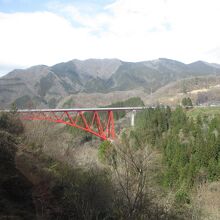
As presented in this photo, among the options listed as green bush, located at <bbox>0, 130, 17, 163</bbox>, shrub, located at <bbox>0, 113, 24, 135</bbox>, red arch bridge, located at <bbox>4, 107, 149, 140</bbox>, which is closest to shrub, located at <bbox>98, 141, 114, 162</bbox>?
red arch bridge, located at <bbox>4, 107, 149, 140</bbox>

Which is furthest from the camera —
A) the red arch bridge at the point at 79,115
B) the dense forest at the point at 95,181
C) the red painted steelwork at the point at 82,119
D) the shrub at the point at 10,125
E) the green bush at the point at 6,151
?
the red arch bridge at the point at 79,115

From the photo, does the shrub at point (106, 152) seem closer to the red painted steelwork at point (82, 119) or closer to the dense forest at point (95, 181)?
the dense forest at point (95, 181)

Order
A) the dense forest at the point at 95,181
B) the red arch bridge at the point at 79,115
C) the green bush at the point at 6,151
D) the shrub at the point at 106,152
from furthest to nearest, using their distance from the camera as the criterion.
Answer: the red arch bridge at the point at 79,115 → the shrub at the point at 106,152 → the green bush at the point at 6,151 → the dense forest at the point at 95,181

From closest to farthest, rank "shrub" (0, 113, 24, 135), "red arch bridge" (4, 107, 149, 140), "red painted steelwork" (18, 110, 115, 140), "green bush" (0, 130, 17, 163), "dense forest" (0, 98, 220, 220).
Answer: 1. "dense forest" (0, 98, 220, 220)
2. "green bush" (0, 130, 17, 163)
3. "shrub" (0, 113, 24, 135)
4. "red painted steelwork" (18, 110, 115, 140)
5. "red arch bridge" (4, 107, 149, 140)

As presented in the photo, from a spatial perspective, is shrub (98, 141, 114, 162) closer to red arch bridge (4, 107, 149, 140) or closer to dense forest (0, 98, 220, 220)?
dense forest (0, 98, 220, 220)

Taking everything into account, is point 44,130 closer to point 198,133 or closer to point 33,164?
point 33,164

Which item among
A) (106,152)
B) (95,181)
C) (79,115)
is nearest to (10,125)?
(106,152)

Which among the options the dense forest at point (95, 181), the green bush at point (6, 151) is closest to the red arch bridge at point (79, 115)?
the dense forest at point (95, 181)

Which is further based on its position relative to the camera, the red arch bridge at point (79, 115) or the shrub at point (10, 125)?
the red arch bridge at point (79, 115)

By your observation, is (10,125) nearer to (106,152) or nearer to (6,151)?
(6,151)

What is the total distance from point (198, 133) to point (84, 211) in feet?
94.3

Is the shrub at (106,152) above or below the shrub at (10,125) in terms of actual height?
below

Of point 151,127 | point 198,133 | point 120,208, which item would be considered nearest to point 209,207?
point 120,208

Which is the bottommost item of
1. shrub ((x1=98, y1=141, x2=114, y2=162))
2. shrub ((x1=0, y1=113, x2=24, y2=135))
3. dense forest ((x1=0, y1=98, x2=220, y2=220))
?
shrub ((x1=98, y1=141, x2=114, y2=162))
